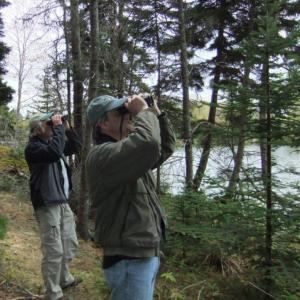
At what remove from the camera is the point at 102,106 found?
2.35 m

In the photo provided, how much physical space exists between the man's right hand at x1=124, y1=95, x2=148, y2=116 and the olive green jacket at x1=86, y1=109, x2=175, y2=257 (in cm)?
7

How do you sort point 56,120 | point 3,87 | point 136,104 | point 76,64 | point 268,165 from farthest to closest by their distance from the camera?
1. point 3,87
2. point 76,64
3. point 268,165
4. point 56,120
5. point 136,104

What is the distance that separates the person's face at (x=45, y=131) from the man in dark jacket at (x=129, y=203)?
1943mm

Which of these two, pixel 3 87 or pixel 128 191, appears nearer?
pixel 128 191

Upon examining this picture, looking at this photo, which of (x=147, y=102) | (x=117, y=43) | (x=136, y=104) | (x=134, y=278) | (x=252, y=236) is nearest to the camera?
(x=134, y=278)

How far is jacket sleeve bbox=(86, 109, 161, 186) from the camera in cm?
203

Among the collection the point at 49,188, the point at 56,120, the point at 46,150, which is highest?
the point at 56,120

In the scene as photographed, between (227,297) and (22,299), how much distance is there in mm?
2324

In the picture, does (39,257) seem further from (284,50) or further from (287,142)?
(284,50)

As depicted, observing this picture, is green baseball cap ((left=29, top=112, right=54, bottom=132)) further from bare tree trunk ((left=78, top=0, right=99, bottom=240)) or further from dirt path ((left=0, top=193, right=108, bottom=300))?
bare tree trunk ((left=78, top=0, right=99, bottom=240))

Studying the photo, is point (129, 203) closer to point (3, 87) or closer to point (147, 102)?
point (147, 102)

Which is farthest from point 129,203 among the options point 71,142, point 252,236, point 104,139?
point 71,142

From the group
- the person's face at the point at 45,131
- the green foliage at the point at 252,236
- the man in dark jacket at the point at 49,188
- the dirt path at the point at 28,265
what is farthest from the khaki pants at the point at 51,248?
the green foliage at the point at 252,236

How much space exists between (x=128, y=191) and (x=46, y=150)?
6.37 feet
